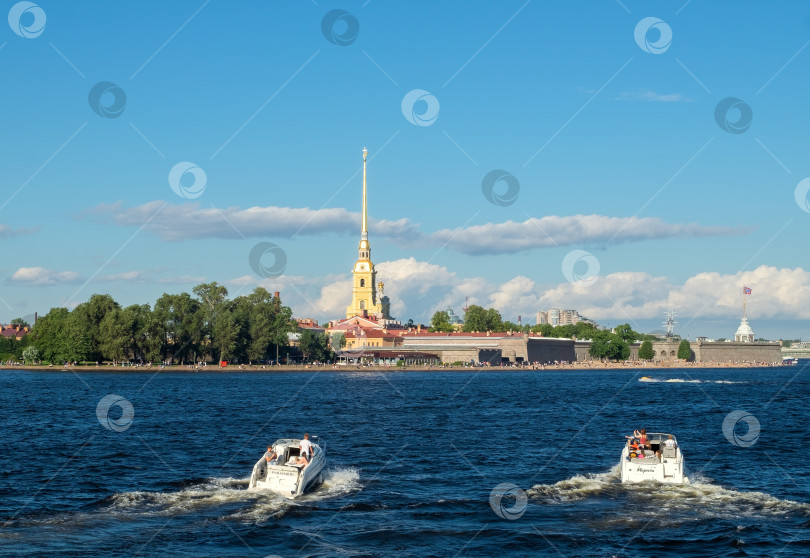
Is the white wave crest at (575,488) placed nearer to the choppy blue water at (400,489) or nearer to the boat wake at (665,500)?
the boat wake at (665,500)

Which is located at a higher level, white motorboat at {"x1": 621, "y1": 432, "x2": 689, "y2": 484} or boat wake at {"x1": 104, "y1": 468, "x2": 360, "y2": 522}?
white motorboat at {"x1": 621, "y1": 432, "x2": 689, "y2": 484}

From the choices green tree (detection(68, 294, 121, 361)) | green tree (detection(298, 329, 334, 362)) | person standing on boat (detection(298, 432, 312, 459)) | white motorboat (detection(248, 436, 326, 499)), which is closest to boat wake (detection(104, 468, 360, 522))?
white motorboat (detection(248, 436, 326, 499))

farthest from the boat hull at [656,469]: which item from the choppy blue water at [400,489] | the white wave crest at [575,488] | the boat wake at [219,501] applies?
the boat wake at [219,501]

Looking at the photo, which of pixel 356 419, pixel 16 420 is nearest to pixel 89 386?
pixel 16 420

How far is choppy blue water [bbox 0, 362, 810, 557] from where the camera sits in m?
27.5

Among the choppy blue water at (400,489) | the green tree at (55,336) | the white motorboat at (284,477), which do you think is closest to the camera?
the choppy blue water at (400,489)

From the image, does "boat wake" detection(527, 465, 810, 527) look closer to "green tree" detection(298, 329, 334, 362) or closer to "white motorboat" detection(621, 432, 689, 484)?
"white motorboat" detection(621, 432, 689, 484)

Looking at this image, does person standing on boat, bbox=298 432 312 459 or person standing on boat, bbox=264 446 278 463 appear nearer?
person standing on boat, bbox=264 446 278 463

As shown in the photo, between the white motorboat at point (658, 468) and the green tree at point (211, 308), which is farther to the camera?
the green tree at point (211, 308)

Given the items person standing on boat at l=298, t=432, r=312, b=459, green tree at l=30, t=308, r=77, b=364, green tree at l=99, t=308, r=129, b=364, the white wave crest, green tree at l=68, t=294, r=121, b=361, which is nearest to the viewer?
the white wave crest

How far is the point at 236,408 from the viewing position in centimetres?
7638

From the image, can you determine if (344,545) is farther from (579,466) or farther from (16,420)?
(16,420)

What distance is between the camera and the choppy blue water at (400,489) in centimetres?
2755

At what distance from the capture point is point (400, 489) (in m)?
36.0
